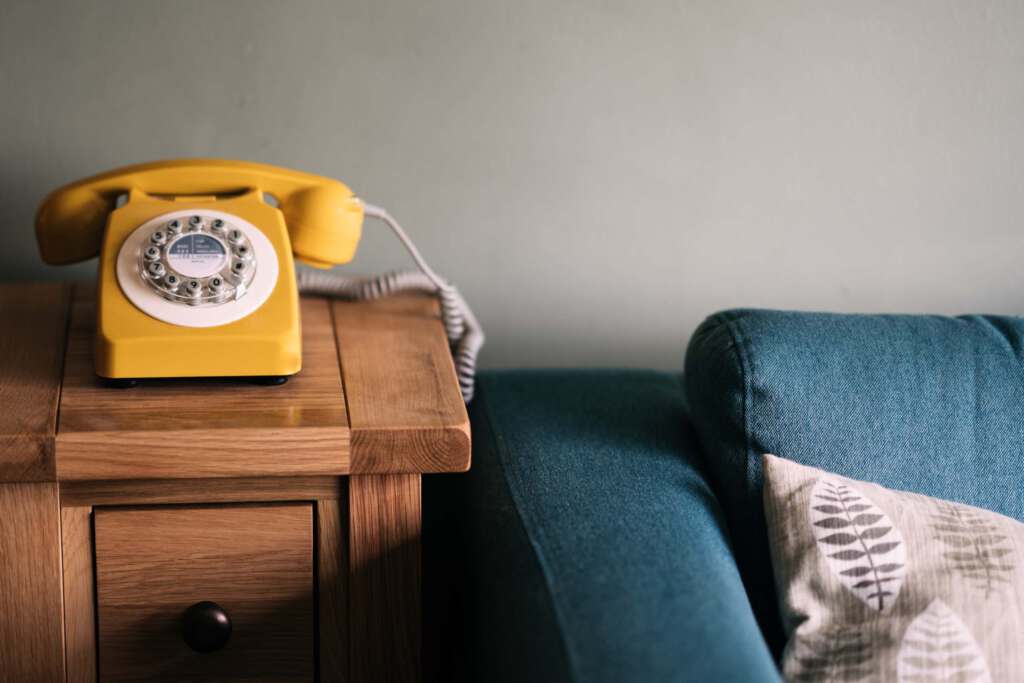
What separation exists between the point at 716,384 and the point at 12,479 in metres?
0.67

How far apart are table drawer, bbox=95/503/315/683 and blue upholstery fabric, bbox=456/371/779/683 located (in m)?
0.19

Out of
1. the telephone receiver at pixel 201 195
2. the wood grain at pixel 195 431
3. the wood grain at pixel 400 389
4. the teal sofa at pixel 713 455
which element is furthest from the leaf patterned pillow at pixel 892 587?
the telephone receiver at pixel 201 195

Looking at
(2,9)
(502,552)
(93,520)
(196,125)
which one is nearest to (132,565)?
(93,520)

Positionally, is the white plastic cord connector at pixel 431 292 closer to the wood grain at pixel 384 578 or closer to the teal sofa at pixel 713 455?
the teal sofa at pixel 713 455

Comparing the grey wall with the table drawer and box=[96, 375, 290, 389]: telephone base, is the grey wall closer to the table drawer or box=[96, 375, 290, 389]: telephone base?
box=[96, 375, 290, 389]: telephone base

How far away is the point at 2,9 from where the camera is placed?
1.28 metres

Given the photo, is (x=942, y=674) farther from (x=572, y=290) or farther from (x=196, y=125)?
(x=196, y=125)

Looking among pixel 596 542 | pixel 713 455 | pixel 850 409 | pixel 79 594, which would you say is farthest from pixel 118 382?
pixel 850 409

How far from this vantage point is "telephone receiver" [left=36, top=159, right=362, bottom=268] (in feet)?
3.73

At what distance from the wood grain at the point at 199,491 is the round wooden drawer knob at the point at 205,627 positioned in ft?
0.34

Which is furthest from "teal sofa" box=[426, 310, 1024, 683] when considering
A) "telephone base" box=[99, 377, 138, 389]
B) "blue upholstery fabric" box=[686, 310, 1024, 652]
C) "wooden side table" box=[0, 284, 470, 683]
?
"telephone base" box=[99, 377, 138, 389]

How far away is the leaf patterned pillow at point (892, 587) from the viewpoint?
3.15 feet

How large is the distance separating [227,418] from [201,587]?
168mm

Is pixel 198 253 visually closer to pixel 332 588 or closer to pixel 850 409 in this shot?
pixel 332 588
